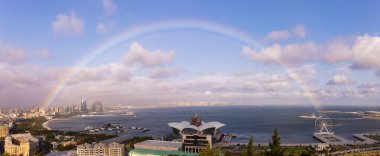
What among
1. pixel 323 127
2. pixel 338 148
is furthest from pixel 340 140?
pixel 323 127

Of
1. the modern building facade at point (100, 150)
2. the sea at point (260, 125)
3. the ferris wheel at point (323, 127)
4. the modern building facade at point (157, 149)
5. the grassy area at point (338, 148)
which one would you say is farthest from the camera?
the ferris wheel at point (323, 127)

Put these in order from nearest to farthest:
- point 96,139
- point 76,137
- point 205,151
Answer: point 205,151
point 96,139
point 76,137

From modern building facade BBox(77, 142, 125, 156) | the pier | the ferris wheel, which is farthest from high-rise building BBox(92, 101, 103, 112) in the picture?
modern building facade BBox(77, 142, 125, 156)

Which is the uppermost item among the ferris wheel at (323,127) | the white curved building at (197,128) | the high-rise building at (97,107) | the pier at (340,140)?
the high-rise building at (97,107)

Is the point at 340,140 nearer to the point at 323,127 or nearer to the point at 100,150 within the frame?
the point at 323,127

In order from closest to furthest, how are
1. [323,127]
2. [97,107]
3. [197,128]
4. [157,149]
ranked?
[157,149], [197,128], [323,127], [97,107]

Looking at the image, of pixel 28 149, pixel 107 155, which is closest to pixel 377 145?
pixel 107 155

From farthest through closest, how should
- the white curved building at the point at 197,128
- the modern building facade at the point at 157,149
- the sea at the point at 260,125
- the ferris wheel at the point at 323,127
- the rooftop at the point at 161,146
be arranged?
1. the ferris wheel at the point at 323,127
2. the sea at the point at 260,125
3. the white curved building at the point at 197,128
4. the rooftop at the point at 161,146
5. the modern building facade at the point at 157,149

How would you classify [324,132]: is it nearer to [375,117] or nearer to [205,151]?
[205,151]

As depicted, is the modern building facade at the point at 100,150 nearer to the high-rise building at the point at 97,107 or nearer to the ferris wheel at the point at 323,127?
the ferris wheel at the point at 323,127

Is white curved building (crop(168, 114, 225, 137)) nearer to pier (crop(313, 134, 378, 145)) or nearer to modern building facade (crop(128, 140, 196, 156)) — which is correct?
modern building facade (crop(128, 140, 196, 156))

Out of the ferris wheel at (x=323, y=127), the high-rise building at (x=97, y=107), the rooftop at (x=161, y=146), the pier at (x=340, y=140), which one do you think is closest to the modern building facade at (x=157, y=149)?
the rooftop at (x=161, y=146)
